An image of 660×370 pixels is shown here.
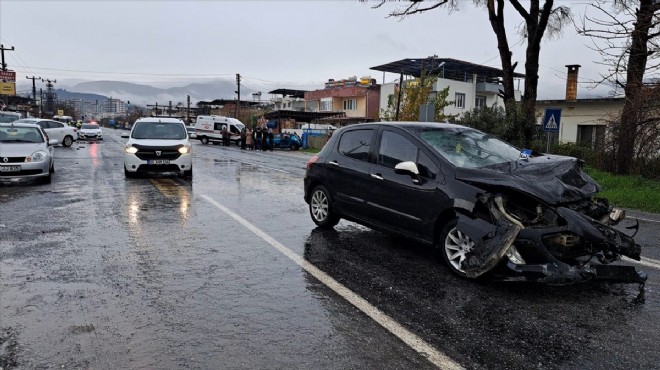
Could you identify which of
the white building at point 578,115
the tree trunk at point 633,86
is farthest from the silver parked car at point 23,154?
the white building at point 578,115

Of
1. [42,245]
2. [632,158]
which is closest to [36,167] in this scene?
[42,245]

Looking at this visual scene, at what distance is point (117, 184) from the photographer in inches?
498

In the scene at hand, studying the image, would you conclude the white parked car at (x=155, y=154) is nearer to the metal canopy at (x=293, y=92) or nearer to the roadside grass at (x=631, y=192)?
the roadside grass at (x=631, y=192)

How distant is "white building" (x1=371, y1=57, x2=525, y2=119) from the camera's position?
5022 cm

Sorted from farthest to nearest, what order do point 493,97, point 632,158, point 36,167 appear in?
point 493,97
point 632,158
point 36,167

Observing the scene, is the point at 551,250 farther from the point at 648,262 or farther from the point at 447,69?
the point at 447,69

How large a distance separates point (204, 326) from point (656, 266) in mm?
5232

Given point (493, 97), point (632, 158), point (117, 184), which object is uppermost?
point (493, 97)

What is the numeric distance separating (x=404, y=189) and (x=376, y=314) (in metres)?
2.03

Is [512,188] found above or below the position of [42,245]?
above

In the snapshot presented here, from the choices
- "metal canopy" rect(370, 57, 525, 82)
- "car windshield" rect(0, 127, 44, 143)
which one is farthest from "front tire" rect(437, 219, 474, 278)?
"metal canopy" rect(370, 57, 525, 82)

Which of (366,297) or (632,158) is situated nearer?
(366,297)

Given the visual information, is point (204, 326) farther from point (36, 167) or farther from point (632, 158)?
point (632, 158)

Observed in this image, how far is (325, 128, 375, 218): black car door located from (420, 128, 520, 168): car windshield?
943 millimetres
